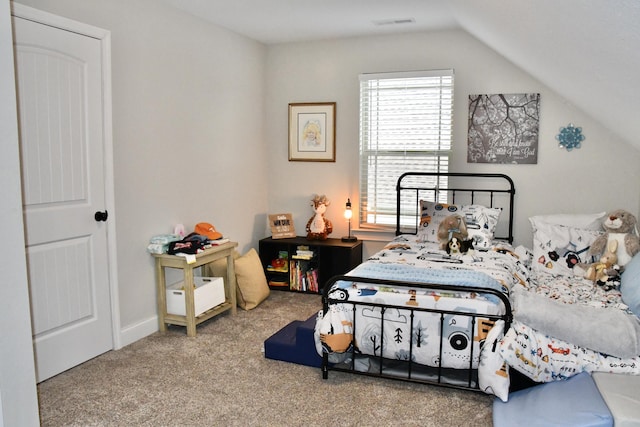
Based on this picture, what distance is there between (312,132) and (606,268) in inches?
112

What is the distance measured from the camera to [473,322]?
2750mm

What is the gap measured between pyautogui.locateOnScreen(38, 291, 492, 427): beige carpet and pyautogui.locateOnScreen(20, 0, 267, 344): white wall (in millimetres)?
540

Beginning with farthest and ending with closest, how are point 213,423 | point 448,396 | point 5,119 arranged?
point 448,396 < point 213,423 < point 5,119

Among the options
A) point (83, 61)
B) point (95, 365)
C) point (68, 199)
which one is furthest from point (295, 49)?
point (95, 365)

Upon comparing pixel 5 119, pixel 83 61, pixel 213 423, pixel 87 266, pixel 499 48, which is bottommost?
pixel 213 423

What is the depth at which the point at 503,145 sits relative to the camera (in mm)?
4617

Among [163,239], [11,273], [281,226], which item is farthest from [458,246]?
[11,273]

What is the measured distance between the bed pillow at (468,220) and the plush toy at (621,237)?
0.75 m

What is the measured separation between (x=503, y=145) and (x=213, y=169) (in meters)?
2.51

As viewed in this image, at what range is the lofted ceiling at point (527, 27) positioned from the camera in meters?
1.86

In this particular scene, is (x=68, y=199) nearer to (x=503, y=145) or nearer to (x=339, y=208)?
(x=339, y=208)

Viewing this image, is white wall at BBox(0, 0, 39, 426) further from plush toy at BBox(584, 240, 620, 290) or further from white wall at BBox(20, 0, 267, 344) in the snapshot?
plush toy at BBox(584, 240, 620, 290)

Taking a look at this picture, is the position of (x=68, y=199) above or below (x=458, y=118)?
below

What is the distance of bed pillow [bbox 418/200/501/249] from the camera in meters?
4.20
